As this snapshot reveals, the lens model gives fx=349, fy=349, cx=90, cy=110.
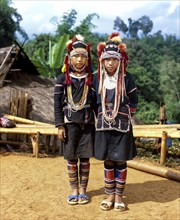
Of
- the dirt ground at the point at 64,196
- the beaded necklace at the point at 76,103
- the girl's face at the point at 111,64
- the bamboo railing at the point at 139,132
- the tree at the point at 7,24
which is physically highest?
the tree at the point at 7,24

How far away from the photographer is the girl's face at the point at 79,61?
3.59 m

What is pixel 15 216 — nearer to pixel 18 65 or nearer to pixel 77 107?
pixel 77 107

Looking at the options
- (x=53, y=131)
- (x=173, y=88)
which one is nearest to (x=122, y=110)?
(x=53, y=131)

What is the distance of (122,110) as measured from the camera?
11.6ft

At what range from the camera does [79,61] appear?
359 centimetres

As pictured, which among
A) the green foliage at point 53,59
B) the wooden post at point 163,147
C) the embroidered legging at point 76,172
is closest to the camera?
the embroidered legging at point 76,172

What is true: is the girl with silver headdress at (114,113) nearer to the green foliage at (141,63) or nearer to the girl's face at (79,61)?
the girl's face at (79,61)

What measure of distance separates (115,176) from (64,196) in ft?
2.47

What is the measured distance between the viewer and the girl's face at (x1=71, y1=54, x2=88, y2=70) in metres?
3.59

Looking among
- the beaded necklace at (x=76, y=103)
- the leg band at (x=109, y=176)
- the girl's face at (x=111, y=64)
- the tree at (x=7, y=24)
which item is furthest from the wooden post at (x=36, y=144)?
the tree at (x=7, y=24)

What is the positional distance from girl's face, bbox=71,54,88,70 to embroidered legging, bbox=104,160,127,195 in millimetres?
1035

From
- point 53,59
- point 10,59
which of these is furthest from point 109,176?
point 53,59

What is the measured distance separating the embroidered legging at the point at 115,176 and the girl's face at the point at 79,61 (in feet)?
3.40

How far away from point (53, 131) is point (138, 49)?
117ft
